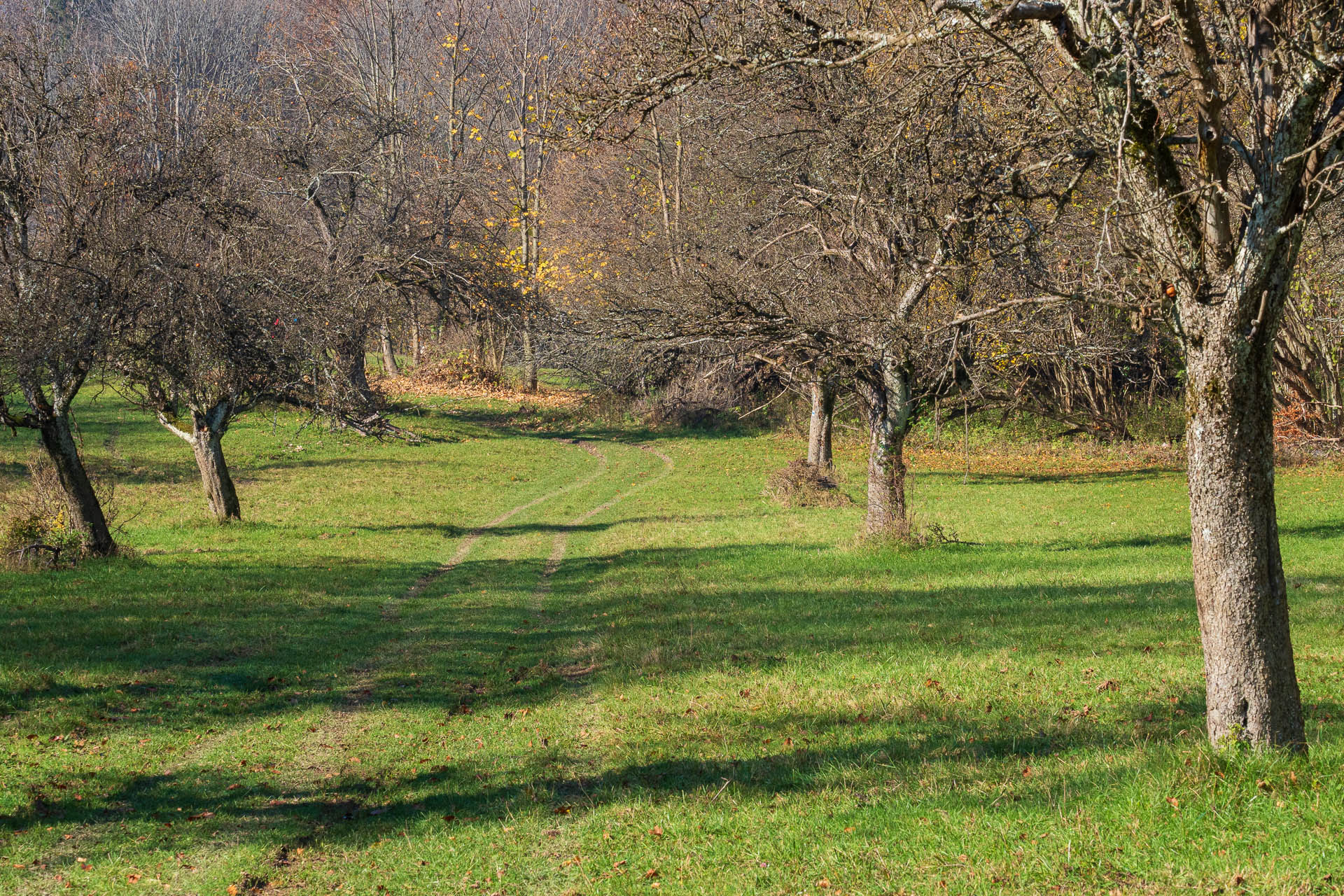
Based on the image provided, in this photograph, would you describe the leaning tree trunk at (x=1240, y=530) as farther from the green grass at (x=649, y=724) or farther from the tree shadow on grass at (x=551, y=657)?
the tree shadow on grass at (x=551, y=657)

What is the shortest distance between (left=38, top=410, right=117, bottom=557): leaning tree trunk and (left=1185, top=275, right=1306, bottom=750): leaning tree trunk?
50.1 ft

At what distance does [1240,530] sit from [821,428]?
2255cm

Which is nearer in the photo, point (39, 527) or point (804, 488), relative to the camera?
point (39, 527)

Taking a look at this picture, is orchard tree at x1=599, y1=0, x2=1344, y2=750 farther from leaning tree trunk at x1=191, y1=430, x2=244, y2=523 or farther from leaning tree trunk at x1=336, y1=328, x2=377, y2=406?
leaning tree trunk at x1=191, y1=430, x2=244, y2=523

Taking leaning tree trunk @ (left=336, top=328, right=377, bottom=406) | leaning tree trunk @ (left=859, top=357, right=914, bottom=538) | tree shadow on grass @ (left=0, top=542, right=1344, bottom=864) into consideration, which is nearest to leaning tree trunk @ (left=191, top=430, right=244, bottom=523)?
leaning tree trunk @ (left=336, top=328, right=377, bottom=406)

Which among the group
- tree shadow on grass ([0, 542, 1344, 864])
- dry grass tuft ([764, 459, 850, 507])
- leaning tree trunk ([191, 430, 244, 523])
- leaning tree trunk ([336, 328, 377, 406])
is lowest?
tree shadow on grass ([0, 542, 1344, 864])

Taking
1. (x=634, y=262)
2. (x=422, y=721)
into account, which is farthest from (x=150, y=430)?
(x=422, y=721)

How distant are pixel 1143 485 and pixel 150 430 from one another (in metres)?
29.7

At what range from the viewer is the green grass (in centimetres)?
541

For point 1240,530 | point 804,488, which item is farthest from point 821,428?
point 1240,530

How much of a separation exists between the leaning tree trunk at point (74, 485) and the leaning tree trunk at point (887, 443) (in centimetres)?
1213

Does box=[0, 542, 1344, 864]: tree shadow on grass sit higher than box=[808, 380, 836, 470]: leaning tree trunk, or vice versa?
box=[808, 380, 836, 470]: leaning tree trunk

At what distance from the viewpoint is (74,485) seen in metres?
15.6

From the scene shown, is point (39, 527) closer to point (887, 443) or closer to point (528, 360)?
point (887, 443)
